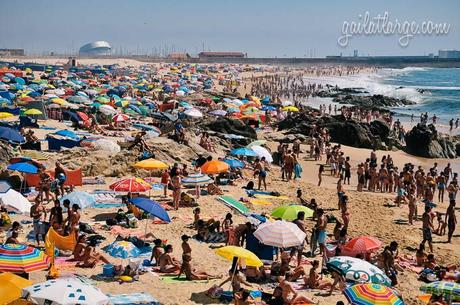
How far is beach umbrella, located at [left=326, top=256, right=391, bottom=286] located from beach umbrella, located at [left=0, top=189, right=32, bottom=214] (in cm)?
635

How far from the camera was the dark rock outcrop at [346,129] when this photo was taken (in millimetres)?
26750

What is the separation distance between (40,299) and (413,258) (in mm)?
8551

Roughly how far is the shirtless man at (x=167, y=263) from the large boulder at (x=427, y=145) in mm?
19514

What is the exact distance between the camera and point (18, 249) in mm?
7832

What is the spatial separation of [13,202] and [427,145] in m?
20.7

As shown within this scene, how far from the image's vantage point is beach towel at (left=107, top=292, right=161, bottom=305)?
25.4ft

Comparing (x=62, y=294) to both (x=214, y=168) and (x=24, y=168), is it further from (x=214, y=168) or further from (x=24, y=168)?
(x=214, y=168)

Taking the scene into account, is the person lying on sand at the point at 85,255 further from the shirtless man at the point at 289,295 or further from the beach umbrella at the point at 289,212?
the beach umbrella at the point at 289,212

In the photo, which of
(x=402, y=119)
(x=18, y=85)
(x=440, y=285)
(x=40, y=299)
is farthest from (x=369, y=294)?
(x=402, y=119)

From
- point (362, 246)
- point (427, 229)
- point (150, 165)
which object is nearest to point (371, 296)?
point (362, 246)

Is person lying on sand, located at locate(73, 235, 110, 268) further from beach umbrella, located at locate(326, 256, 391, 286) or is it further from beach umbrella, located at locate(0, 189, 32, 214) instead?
beach umbrella, located at locate(326, 256, 391, 286)

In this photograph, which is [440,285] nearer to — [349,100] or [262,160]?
[262,160]

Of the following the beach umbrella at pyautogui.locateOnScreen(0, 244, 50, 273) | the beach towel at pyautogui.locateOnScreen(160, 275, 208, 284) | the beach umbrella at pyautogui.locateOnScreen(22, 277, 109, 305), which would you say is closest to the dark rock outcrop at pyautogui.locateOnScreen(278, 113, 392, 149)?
the beach towel at pyautogui.locateOnScreen(160, 275, 208, 284)

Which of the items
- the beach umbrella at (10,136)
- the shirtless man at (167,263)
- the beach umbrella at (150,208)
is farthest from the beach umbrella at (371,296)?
the beach umbrella at (10,136)
